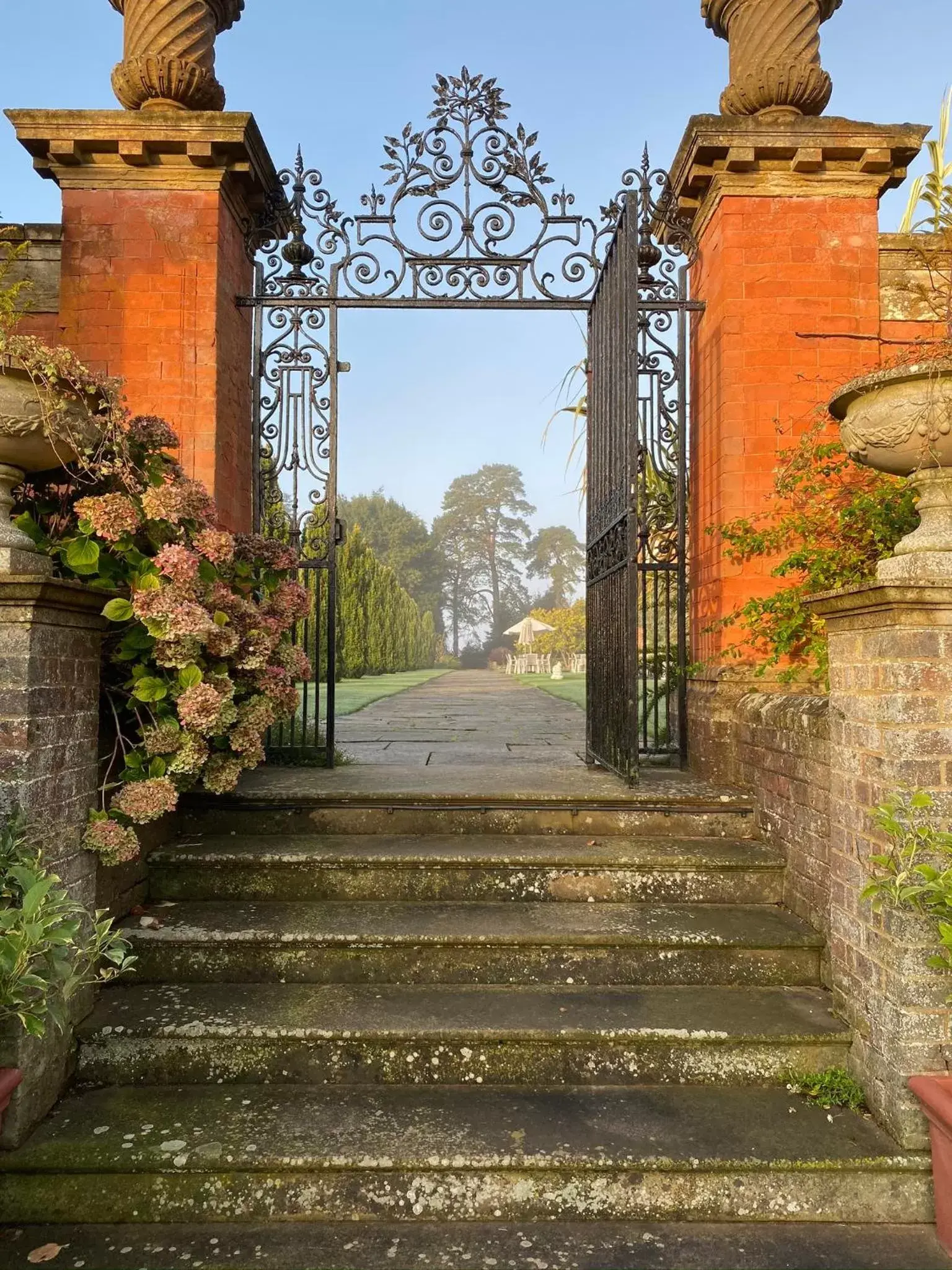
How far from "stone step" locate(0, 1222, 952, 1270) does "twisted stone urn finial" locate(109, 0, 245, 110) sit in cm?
494

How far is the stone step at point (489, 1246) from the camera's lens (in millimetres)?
1834

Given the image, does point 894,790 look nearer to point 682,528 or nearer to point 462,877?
point 462,877

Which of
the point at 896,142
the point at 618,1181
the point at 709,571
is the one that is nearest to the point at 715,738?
the point at 709,571

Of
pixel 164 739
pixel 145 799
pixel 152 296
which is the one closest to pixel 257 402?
pixel 152 296

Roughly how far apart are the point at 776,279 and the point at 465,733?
13.4ft

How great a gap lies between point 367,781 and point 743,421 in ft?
8.90

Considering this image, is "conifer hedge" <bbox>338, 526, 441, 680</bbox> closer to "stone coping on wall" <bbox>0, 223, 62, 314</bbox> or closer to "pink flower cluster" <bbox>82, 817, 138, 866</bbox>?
"stone coping on wall" <bbox>0, 223, 62, 314</bbox>

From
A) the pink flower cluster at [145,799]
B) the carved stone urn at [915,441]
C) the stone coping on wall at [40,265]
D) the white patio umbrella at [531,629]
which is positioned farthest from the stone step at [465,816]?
the white patio umbrella at [531,629]

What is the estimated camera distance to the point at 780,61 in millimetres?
4238

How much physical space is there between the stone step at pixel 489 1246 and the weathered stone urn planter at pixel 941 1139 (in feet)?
0.17

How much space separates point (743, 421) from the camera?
13.7 ft

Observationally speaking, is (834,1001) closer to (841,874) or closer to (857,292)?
(841,874)

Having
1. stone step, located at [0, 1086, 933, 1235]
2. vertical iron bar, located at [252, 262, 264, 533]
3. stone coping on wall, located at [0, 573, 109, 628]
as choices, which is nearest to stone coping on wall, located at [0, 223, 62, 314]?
vertical iron bar, located at [252, 262, 264, 533]

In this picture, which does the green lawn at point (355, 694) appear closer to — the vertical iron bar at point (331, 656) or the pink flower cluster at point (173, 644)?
the vertical iron bar at point (331, 656)
